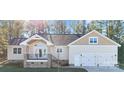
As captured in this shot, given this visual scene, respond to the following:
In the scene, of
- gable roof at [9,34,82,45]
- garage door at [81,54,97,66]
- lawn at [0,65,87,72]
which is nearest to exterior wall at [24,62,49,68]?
lawn at [0,65,87,72]

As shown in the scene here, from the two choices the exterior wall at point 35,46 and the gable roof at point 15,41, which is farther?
the exterior wall at point 35,46

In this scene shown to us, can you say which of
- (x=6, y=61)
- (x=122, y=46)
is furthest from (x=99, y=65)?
(x=6, y=61)

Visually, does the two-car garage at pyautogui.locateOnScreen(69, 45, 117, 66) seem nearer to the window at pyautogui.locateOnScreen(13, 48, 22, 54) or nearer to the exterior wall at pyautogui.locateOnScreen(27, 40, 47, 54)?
the exterior wall at pyautogui.locateOnScreen(27, 40, 47, 54)

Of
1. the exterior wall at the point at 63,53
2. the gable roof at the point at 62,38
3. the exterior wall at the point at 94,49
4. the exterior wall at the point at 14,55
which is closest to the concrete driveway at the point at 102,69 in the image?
the exterior wall at the point at 94,49

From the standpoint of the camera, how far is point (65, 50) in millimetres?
16562

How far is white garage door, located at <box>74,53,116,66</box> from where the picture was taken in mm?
16500

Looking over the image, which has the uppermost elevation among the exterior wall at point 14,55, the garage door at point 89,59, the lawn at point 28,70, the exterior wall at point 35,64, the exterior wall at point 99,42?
the exterior wall at point 99,42

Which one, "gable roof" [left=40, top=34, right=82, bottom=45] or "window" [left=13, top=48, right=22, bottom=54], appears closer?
"window" [left=13, top=48, right=22, bottom=54]

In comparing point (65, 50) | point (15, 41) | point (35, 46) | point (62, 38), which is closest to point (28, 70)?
point (35, 46)

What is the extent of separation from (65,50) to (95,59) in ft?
4.42

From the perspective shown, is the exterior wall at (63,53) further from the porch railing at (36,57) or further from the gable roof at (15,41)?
the gable roof at (15,41)

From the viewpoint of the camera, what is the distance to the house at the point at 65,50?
16.5 m
